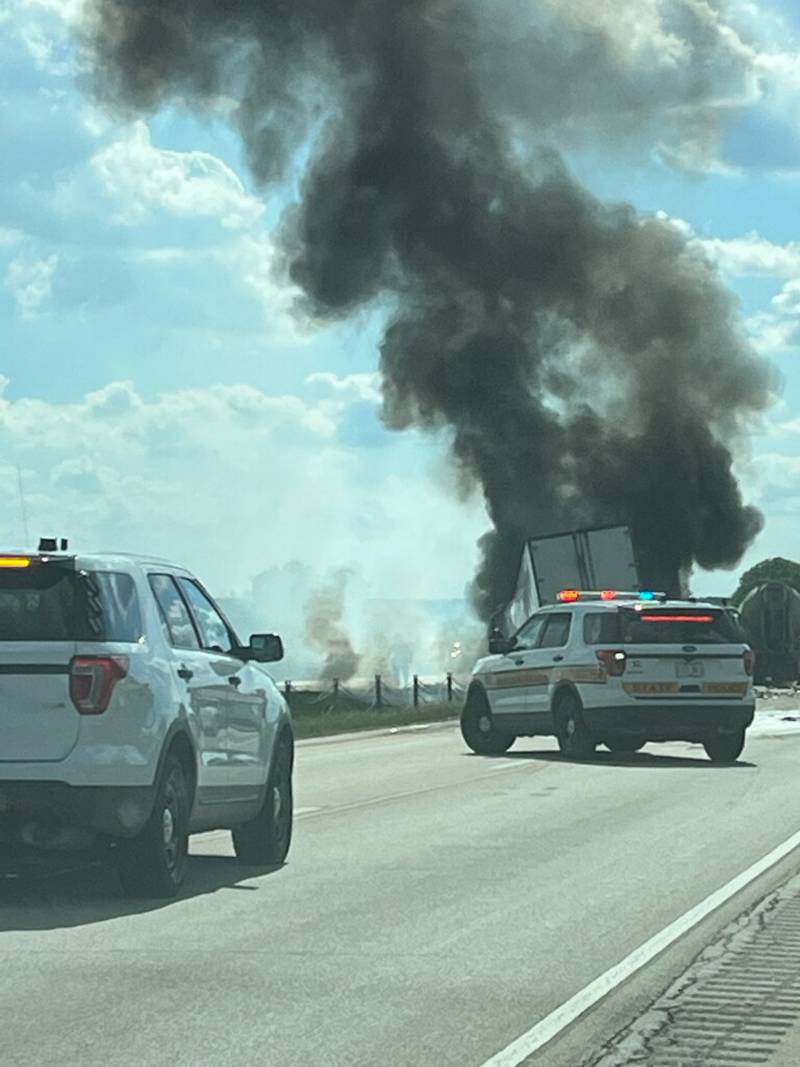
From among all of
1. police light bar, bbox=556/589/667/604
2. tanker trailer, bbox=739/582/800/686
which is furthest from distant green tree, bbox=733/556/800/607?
police light bar, bbox=556/589/667/604

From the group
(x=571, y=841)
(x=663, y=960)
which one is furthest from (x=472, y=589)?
(x=663, y=960)

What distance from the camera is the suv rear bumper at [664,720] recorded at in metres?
23.6

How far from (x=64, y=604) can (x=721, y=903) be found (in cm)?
376

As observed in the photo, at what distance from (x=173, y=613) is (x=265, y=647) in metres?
0.95

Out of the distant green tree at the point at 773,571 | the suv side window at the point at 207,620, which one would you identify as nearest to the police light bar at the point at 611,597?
the suv side window at the point at 207,620

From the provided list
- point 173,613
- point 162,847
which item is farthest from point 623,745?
point 162,847

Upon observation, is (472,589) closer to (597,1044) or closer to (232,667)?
(232,667)

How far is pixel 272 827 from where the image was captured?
13.2 meters

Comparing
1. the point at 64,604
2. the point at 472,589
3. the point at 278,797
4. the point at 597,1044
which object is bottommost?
the point at 597,1044

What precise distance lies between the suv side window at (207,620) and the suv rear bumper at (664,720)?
11082mm

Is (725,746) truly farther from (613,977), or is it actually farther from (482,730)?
(613,977)

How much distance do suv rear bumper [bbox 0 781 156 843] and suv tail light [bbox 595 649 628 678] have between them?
43.9ft

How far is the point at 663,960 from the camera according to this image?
9.24 m

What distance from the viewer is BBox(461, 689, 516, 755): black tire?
25.9m
